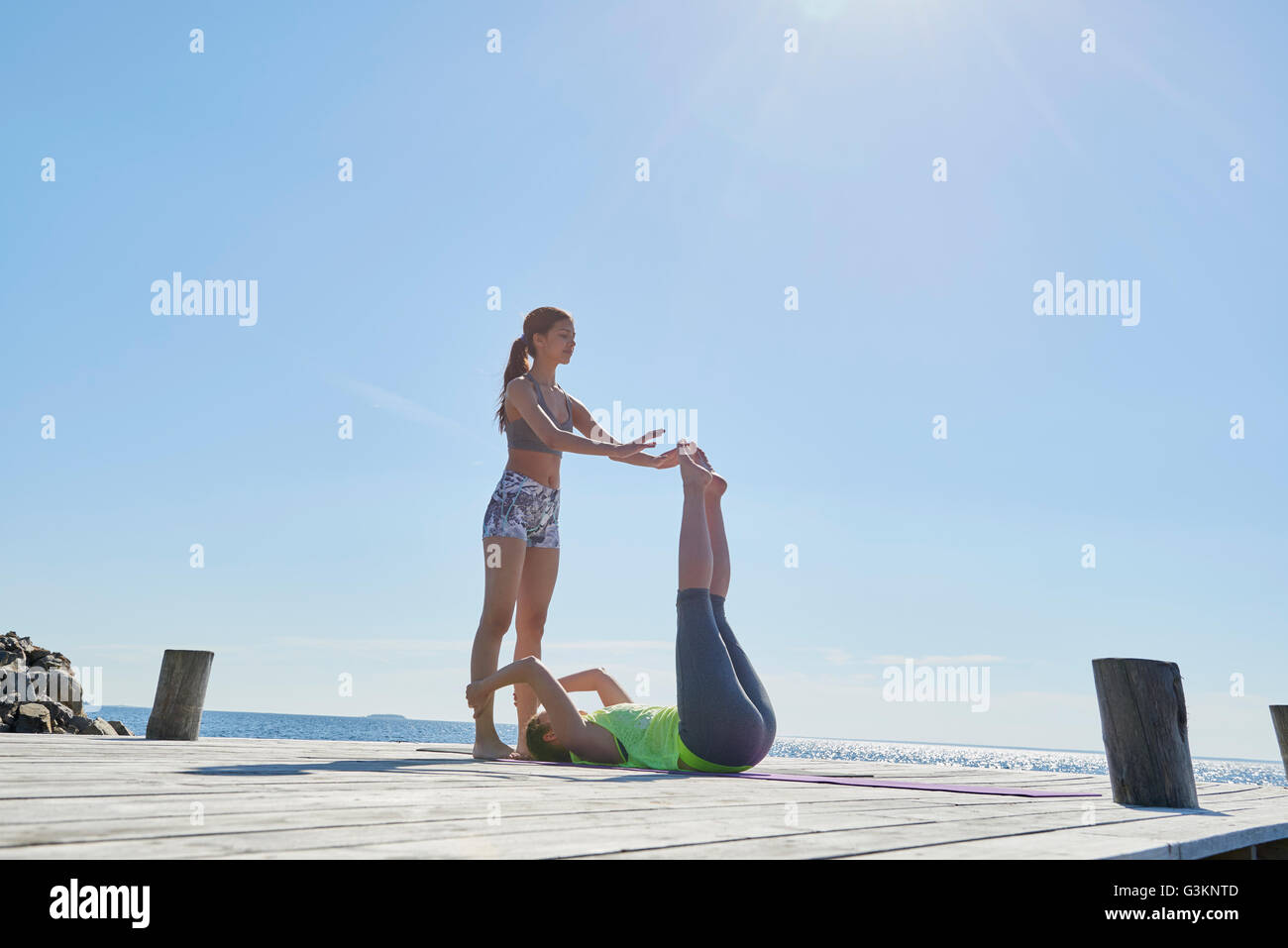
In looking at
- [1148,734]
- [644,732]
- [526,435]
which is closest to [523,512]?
[526,435]

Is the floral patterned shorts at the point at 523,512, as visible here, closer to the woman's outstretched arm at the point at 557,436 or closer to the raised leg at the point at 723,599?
the woman's outstretched arm at the point at 557,436

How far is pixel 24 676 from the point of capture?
19500mm

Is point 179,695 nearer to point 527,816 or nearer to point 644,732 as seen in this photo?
point 644,732

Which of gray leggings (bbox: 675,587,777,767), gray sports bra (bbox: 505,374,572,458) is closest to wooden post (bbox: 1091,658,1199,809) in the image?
gray leggings (bbox: 675,587,777,767)

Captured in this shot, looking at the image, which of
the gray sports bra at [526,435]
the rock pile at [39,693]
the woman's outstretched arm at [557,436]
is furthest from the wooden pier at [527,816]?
the rock pile at [39,693]

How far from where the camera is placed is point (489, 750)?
5.41 m

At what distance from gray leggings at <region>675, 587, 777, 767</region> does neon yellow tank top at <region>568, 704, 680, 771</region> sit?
16cm

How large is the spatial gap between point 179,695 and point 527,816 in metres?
5.25

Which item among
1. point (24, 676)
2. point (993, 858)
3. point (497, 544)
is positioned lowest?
point (24, 676)

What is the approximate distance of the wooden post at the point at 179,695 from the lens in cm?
663
